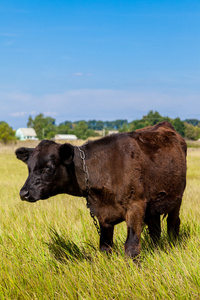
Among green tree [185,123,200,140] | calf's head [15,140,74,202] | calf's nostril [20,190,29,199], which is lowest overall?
green tree [185,123,200,140]

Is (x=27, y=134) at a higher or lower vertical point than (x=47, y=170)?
lower

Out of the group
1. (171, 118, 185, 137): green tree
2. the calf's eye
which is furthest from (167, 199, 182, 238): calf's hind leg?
(171, 118, 185, 137): green tree

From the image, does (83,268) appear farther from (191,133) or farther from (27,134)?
(27,134)

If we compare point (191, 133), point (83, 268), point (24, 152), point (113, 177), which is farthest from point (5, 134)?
point (83, 268)

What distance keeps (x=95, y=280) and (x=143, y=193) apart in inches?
52.9

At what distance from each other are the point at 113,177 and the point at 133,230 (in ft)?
2.41

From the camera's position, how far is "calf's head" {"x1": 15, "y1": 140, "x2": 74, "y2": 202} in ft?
15.9

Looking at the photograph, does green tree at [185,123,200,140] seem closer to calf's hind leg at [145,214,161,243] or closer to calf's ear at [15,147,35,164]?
calf's hind leg at [145,214,161,243]

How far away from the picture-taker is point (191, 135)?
11212cm

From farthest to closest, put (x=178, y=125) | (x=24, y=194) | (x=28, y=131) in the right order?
(x=28, y=131) → (x=178, y=125) → (x=24, y=194)

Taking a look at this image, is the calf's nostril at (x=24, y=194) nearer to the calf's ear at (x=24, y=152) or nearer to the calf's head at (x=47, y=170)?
the calf's head at (x=47, y=170)

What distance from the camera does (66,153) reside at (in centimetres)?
502

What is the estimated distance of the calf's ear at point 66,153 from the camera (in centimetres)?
497

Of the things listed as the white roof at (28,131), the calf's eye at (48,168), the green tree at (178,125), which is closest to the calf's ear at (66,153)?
the calf's eye at (48,168)
